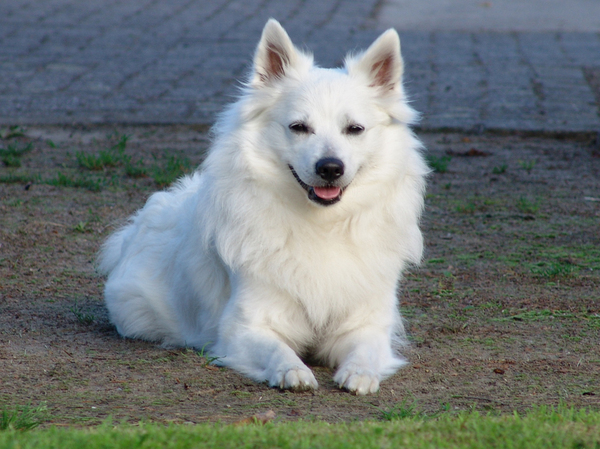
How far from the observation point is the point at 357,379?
4.09 metres

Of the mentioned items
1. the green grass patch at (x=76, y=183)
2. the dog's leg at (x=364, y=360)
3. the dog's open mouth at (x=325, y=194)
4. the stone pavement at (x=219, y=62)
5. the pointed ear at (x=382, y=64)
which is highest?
the pointed ear at (x=382, y=64)

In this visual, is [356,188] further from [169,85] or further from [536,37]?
[536,37]

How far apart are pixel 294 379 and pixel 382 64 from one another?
190 centimetres

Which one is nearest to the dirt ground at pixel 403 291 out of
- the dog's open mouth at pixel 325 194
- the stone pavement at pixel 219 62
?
the stone pavement at pixel 219 62

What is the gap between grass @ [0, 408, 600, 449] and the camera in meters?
2.89

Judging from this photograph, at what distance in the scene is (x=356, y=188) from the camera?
4.61m

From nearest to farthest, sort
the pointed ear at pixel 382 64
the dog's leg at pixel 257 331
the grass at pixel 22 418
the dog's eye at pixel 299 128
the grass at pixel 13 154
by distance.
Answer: the grass at pixel 22 418
the dog's leg at pixel 257 331
the dog's eye at pixel 299 128
the pointed ear at pixel 382 64
the grass at pixel 13 154

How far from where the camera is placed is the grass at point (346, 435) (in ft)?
9.48

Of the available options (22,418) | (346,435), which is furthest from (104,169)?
(346,435)

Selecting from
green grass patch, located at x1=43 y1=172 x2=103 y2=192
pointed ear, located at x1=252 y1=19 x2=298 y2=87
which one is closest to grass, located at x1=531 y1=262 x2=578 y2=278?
pointed ear, located at x1=252 y1=19 x2=298 y2=87

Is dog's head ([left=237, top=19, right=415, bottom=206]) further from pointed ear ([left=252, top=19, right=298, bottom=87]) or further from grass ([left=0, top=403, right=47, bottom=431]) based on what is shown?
grass ([left=0, top=403, right=47, bottom=431])

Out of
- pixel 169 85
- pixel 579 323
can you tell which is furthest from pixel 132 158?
pixel 579 323

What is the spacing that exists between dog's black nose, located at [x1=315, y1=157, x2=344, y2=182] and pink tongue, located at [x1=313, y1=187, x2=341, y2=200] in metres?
0.09

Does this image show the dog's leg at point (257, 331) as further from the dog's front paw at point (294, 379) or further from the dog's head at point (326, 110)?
the dog's head at point (326, 110)
